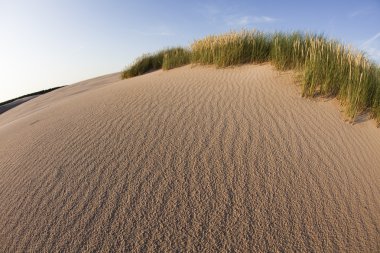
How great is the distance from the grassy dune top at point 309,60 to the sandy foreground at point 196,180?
320mm

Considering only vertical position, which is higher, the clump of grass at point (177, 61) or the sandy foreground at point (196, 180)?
the sandy foreground at point (196, 180)

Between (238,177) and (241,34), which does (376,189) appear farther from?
(241,34)

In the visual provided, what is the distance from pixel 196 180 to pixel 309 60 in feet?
10.6

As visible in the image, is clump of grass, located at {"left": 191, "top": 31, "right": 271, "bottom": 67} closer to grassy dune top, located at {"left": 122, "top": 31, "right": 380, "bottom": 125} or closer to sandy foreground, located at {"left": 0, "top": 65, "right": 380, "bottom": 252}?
grassy dune top, located at {"left": 122, "top": 31, "right": 380, "bottom": 125}

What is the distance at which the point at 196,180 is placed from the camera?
255 cm

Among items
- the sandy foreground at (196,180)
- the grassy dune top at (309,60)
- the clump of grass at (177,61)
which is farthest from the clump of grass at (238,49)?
the sandy foreground at (196,180)

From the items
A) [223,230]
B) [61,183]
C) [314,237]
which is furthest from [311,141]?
[61,183]

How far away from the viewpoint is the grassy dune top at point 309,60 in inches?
158

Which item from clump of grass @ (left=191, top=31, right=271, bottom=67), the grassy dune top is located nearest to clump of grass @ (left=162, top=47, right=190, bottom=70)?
the grassy dune top

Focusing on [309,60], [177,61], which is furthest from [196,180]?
[177,61]

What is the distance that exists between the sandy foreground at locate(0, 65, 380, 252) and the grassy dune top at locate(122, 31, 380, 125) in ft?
1.05

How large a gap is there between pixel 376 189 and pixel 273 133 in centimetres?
109

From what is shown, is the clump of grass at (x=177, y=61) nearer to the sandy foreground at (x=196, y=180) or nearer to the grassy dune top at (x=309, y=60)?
the grassy dune top at (x=309, y=60)

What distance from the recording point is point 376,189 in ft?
8.80
